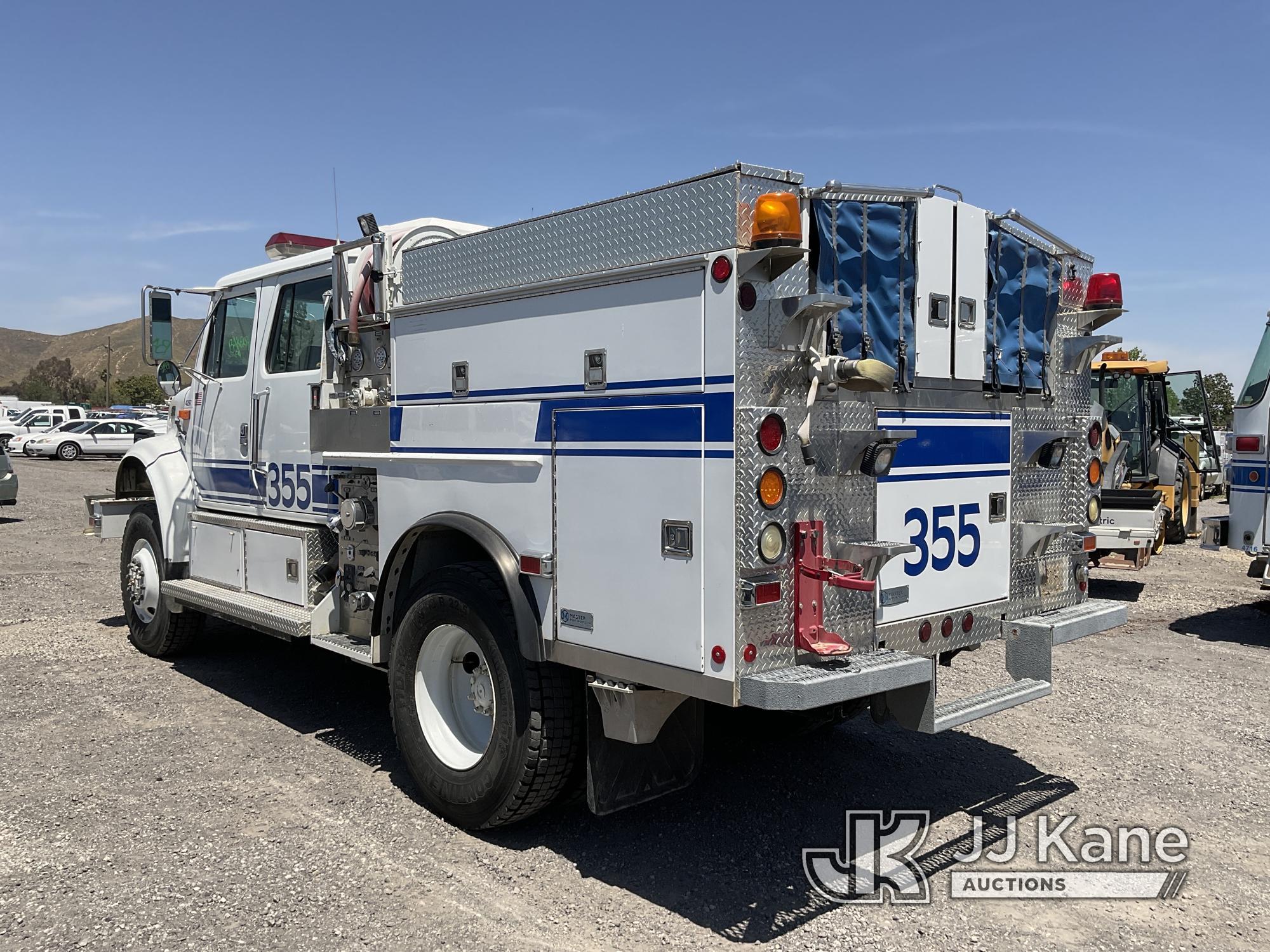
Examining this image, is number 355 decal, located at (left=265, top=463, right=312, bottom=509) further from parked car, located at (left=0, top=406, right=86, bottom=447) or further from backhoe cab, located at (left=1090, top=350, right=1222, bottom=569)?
parked car, located at (left=0, top=406, right=86, bottom=447)

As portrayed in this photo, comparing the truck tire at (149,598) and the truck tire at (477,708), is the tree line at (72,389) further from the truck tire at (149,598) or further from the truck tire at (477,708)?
the truck tire at (477,708)

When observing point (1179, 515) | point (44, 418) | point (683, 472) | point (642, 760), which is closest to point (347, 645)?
point (642, 760)

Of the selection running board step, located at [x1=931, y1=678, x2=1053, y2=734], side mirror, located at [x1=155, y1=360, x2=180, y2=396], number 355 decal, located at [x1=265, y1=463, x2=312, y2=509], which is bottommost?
running board step, located at [x1=931, y1=678, x2=1053, y2=734]

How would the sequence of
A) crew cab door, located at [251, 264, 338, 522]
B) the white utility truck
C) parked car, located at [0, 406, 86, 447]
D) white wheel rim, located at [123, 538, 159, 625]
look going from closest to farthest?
crew cab door, located at [251, 264, 338, 522] → white wheel rim, located at [123, 538, 159, 625] → the white utility truck → parked car, located at [0, 406, 86, 447]

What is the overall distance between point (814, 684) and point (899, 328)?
1563mm

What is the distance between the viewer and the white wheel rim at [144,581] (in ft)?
24.9

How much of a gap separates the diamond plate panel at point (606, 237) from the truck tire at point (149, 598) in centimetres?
388

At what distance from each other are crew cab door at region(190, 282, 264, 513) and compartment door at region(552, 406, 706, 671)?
3167 millimetres

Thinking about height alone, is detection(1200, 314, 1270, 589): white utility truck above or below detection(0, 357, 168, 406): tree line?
below

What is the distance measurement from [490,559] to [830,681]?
169 cm

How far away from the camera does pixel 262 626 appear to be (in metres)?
5.94

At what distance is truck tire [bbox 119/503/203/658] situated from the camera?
7.48m

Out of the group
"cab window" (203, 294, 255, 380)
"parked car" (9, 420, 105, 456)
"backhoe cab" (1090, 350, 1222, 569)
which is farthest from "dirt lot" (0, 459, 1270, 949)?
"parked car" (9, 420, 105, 456)

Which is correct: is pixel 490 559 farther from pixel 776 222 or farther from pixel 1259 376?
pixel 1259 376
